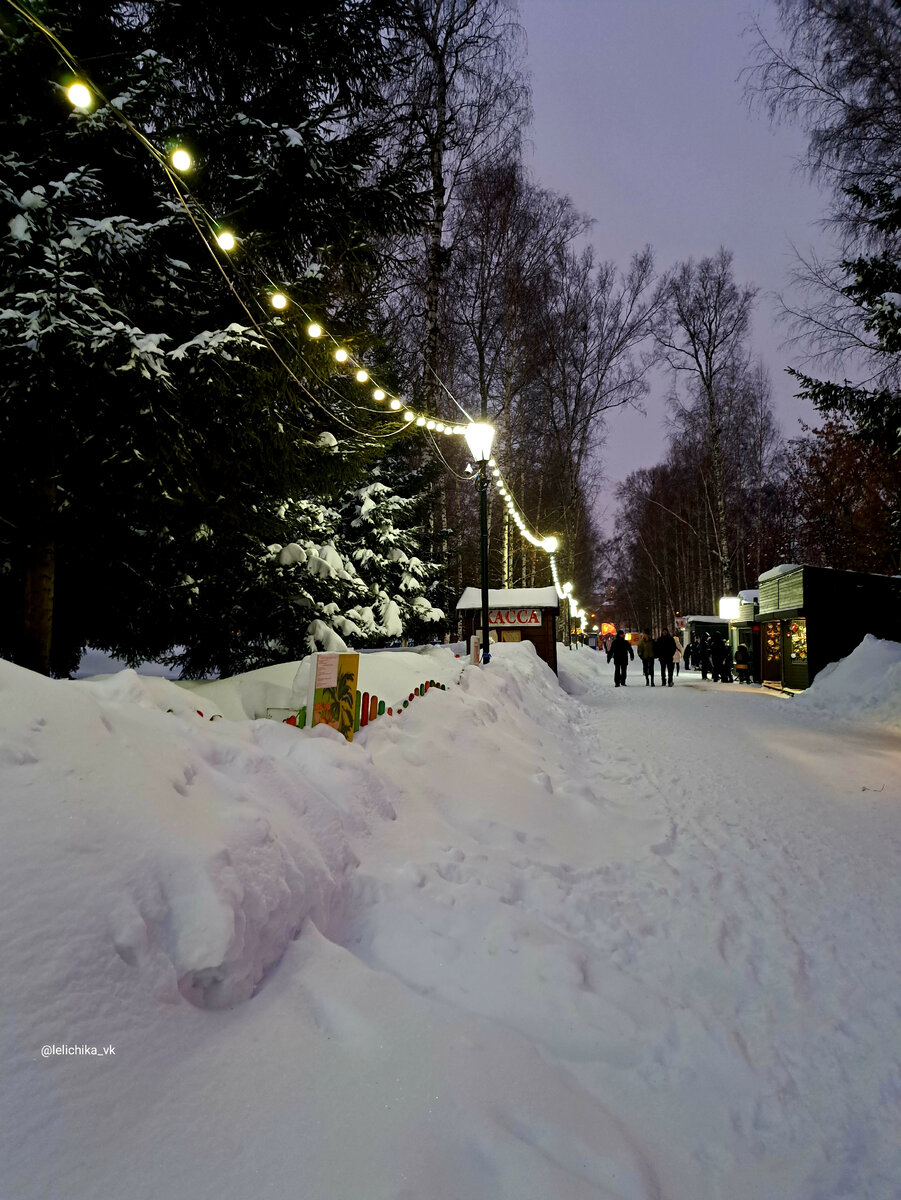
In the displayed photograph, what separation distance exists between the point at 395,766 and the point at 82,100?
4816 mm

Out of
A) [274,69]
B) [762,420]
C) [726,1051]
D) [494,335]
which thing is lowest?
[726,1051]

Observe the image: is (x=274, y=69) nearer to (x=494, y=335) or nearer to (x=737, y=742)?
(x=737, y=742)

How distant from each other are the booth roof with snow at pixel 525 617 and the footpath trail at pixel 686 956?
454 inches

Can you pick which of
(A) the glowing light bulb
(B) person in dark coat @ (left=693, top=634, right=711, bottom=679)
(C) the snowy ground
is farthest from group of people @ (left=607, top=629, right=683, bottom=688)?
(A) the glowing light bulb

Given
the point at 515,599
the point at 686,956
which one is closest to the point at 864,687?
the point at 515,599

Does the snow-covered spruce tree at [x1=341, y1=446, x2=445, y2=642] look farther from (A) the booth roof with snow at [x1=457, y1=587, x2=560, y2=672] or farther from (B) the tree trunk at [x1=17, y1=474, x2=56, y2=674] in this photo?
(B) the tree trunk at [x1=17, y1=474, x2=56, y2=674]

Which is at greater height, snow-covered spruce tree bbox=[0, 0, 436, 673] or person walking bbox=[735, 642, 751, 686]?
snow-covered spruce tree bbox=[0, 0, 436, 673]

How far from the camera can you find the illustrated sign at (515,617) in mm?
17203

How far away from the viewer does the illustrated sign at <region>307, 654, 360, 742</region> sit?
4.22m

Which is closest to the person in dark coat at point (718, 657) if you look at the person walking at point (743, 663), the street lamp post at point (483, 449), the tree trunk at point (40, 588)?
the person walking at point (743, 663)

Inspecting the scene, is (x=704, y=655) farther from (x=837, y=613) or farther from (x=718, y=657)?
(x=837, y=613)

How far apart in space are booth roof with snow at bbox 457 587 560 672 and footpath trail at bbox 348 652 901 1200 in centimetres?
1154

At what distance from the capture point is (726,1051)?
Answer: 2.27m

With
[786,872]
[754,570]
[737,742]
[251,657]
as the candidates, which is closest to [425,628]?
[251,657]
